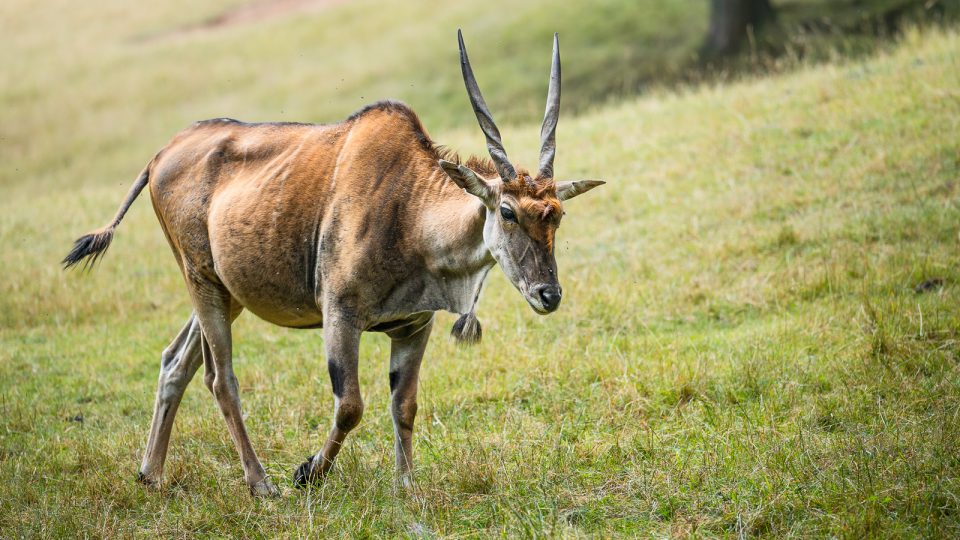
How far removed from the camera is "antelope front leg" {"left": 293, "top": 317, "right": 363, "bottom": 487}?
5594mm

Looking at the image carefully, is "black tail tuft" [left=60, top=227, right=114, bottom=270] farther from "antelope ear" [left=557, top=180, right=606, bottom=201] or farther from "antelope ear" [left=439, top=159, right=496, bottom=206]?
"antelope ear" [left=557, top=180, right=606, bottom=201]

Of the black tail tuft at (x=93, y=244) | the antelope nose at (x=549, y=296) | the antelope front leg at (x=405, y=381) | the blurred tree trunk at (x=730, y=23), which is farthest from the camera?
the blurred tree trunk at (x=730, y=23)

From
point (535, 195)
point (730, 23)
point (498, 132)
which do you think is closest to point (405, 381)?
point (535, 195)

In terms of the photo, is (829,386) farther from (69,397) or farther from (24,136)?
(24,136)

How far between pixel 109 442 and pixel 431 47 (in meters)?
18.6

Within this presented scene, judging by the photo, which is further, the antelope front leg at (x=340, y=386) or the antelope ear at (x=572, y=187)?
the antelope front leg at (x=340, y=386)

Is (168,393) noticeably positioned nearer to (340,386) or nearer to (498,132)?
(340,386)

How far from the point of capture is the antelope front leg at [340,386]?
5594 mm

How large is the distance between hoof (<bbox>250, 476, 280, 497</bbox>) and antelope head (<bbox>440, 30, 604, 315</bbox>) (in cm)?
186

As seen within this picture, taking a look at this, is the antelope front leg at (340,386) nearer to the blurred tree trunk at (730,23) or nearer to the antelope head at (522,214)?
the antelope head at (522,214)

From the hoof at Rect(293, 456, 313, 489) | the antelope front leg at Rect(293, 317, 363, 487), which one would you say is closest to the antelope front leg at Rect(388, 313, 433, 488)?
the antelope front leg at Rect(293, 317, 363, 487)

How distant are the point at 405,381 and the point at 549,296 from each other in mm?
1311

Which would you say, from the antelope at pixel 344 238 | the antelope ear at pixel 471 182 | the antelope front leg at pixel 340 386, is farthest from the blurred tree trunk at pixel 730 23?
the antelope front leg at pixel 340 386

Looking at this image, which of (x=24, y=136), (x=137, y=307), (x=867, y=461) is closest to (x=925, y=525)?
(x=867, y=461)
